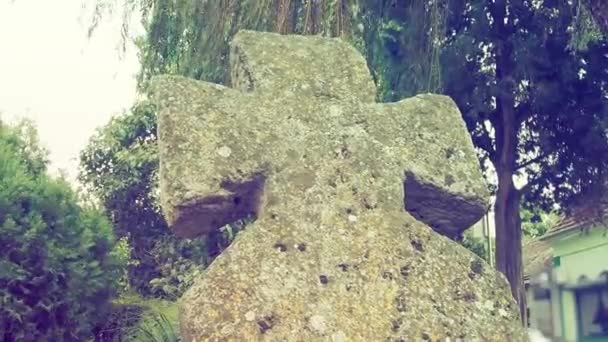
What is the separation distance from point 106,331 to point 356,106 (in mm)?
4732

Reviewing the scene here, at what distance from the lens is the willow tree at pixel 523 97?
907cm

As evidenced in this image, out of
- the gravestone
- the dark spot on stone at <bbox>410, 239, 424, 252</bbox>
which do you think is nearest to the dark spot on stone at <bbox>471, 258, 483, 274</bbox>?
the gravestone

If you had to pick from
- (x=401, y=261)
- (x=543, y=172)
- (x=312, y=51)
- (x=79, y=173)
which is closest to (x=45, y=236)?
(x=312, y=51)

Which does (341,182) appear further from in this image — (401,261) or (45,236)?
(45,236)

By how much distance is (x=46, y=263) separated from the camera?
6711 millimetres

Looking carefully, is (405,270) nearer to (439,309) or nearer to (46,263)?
(439,309)

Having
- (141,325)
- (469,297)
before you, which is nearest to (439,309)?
(469,297)

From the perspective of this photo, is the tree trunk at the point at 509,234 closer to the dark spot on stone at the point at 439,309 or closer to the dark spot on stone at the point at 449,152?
the dark spot on stone at the point at 449,152

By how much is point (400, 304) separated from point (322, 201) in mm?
424

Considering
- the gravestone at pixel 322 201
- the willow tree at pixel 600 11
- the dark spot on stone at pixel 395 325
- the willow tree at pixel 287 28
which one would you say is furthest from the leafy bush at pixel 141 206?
the dark spot on stone at pixel 395 325

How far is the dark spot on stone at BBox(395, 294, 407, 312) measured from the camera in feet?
9.82

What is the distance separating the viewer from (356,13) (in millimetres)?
7172

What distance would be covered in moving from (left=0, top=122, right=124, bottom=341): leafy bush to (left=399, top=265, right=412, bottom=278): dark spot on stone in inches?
163

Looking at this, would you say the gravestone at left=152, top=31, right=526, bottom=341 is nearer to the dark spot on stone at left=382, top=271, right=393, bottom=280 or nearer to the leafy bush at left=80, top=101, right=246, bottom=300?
the dark spot on stone at left=382, top=271, right=393, bottom=280
